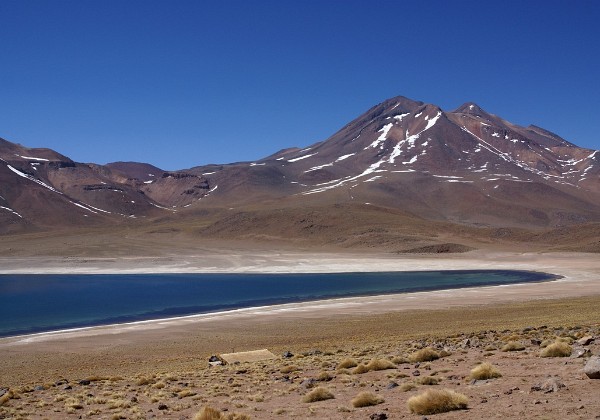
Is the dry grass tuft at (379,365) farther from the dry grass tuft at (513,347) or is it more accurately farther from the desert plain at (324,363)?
the dry grass tuft at (513,347)

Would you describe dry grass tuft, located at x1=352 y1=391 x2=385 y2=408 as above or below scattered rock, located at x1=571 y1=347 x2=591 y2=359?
below

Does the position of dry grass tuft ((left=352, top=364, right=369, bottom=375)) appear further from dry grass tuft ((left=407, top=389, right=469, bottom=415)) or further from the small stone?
dry grass tuft ((left=407, top=389, right=469, bottom=415))

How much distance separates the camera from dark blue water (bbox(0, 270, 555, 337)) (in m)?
44.2

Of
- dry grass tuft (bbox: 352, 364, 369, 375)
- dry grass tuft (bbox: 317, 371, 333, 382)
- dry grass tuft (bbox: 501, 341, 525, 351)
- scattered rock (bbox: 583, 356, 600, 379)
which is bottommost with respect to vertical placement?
dry grass tuft (bbox: 317, 371, 333, 382)

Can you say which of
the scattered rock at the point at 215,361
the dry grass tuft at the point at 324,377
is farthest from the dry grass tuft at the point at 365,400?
the scattered rock at the point at 215,361

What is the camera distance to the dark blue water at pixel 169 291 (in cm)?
4416

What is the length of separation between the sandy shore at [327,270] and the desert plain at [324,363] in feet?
0.95

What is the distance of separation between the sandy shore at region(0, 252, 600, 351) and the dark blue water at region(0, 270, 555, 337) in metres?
4.21

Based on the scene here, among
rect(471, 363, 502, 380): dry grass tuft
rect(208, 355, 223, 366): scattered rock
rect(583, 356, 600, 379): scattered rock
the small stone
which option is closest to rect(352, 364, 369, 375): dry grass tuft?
the small stone

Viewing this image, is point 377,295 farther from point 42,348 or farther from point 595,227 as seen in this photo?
point 595,227

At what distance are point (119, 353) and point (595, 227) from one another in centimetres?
11015

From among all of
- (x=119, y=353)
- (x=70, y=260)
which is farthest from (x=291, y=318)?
(x=70, y=260)

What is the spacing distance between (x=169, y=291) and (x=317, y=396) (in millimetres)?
49172

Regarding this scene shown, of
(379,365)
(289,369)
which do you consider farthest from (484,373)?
(289,369)
